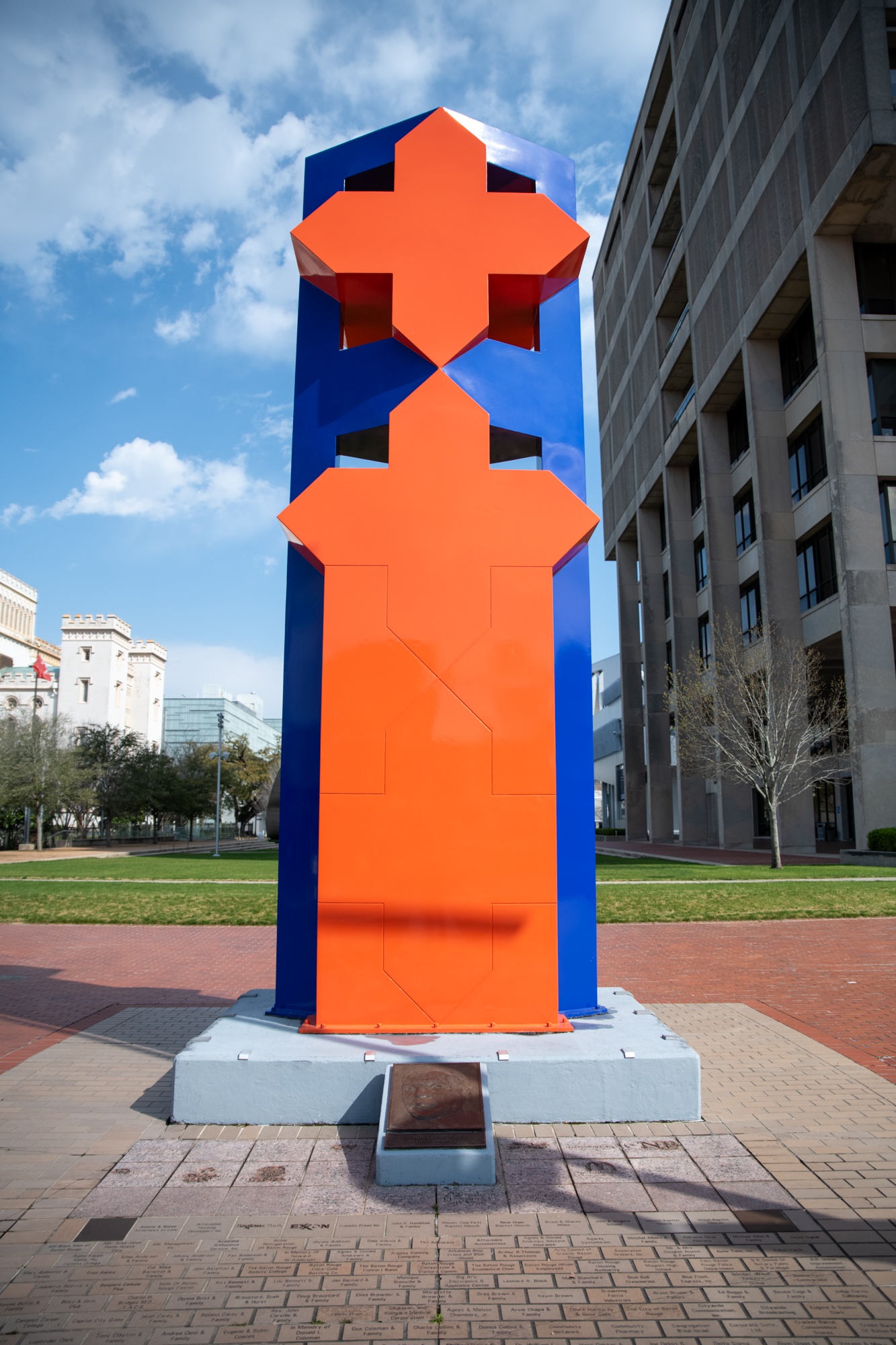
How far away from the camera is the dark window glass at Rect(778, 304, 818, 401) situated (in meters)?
33.2

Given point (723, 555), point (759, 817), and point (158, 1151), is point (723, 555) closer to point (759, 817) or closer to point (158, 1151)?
point (759, 817)

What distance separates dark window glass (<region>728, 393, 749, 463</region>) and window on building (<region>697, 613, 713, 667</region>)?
8.33m

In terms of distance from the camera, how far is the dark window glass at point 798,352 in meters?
33.2

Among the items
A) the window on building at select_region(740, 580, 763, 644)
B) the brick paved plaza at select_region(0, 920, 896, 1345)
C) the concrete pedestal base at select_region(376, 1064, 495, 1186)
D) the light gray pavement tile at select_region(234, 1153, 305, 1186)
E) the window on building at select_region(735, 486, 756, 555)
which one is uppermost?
the window on building at select_region(735, 486, 756, 555)

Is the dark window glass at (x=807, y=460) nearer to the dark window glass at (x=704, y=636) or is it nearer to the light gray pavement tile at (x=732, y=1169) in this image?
the dark window glass at (x=704, y=636)

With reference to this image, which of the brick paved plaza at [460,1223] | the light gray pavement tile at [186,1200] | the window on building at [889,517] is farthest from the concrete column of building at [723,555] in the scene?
the light gray pavement tile at [186,1200]

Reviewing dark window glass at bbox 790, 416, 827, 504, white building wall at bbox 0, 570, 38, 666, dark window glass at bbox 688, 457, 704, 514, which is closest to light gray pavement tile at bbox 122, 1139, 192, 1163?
dark window glass at bbox 790, 416, 827, 504

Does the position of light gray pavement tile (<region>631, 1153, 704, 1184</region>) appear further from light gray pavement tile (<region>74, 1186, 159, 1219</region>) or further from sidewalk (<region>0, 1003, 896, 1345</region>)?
light gray pavement tile (<region>74, 1186, 159, 1219</region>)

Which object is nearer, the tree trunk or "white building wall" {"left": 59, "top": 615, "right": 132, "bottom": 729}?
the tree trunk

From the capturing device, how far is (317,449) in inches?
275

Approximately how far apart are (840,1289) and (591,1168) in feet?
4.80

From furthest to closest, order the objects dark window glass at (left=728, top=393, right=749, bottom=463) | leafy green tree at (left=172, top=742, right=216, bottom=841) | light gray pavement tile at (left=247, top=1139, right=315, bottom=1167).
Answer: leafy green tree at (left=172, top=742, right=216, bottom=841) < dark window glass at (left=728, top=393, right=749, bottom=463) < light gray pavement tile at (left=247, top=1139, right=315, bottom=1167)

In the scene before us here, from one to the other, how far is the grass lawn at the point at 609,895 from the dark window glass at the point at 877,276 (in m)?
19.9

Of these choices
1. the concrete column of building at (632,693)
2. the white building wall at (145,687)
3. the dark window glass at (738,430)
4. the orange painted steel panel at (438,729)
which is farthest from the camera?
the white building wall at (145,687)
